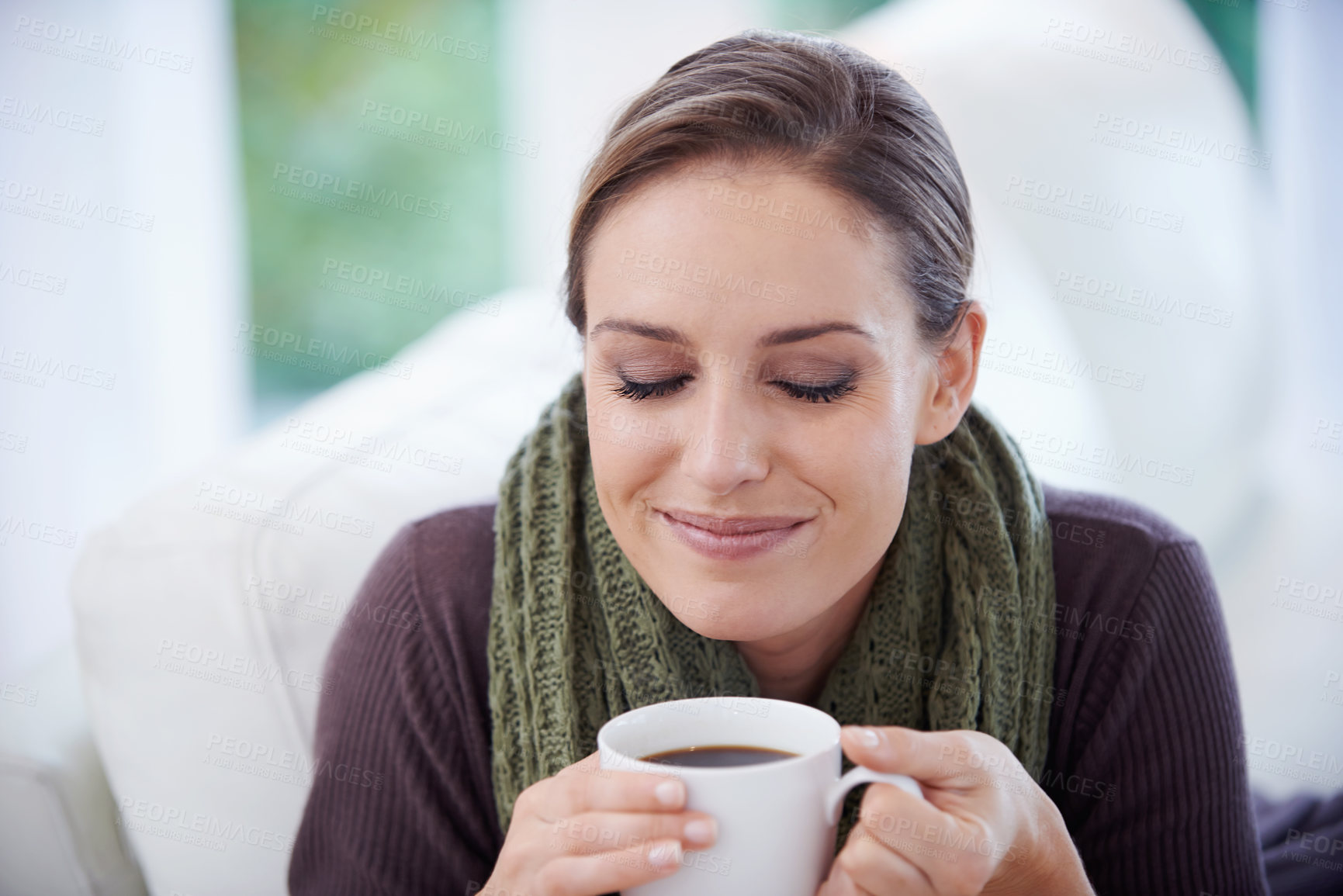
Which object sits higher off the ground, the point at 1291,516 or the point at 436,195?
the point at 436,195

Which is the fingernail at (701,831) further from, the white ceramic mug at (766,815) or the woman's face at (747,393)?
the woman's face at (747,393)

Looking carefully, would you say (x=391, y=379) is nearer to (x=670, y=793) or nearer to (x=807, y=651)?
(x=807, y=651)

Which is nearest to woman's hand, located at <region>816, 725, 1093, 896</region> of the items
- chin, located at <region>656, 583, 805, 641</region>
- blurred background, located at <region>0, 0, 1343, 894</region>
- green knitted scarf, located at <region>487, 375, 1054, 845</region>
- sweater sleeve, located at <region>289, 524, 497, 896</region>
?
chin, located at <region>656, 583, 805, 641</region>

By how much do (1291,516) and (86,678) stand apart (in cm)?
206

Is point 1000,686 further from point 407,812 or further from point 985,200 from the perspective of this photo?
point 985,200

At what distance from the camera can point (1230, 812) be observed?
1152mm

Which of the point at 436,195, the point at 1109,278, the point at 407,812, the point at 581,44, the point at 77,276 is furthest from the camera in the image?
the point at 436,195

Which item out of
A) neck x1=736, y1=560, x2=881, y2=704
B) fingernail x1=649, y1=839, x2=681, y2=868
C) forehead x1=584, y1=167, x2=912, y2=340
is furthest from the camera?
neck x1=736, y1=560, x2=881, y2=704

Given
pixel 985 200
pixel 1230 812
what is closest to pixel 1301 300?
pixel 985 200

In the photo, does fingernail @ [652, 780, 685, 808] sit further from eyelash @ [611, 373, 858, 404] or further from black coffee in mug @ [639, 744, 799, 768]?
eyelash @ [611, 373, 858, 404]

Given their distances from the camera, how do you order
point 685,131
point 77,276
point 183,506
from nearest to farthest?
point 685,131, point 183,506, point 77,276

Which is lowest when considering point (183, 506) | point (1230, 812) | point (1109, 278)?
point (1230, 812)

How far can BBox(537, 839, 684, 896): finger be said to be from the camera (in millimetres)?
665

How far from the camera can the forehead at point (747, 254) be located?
2.98 feet
